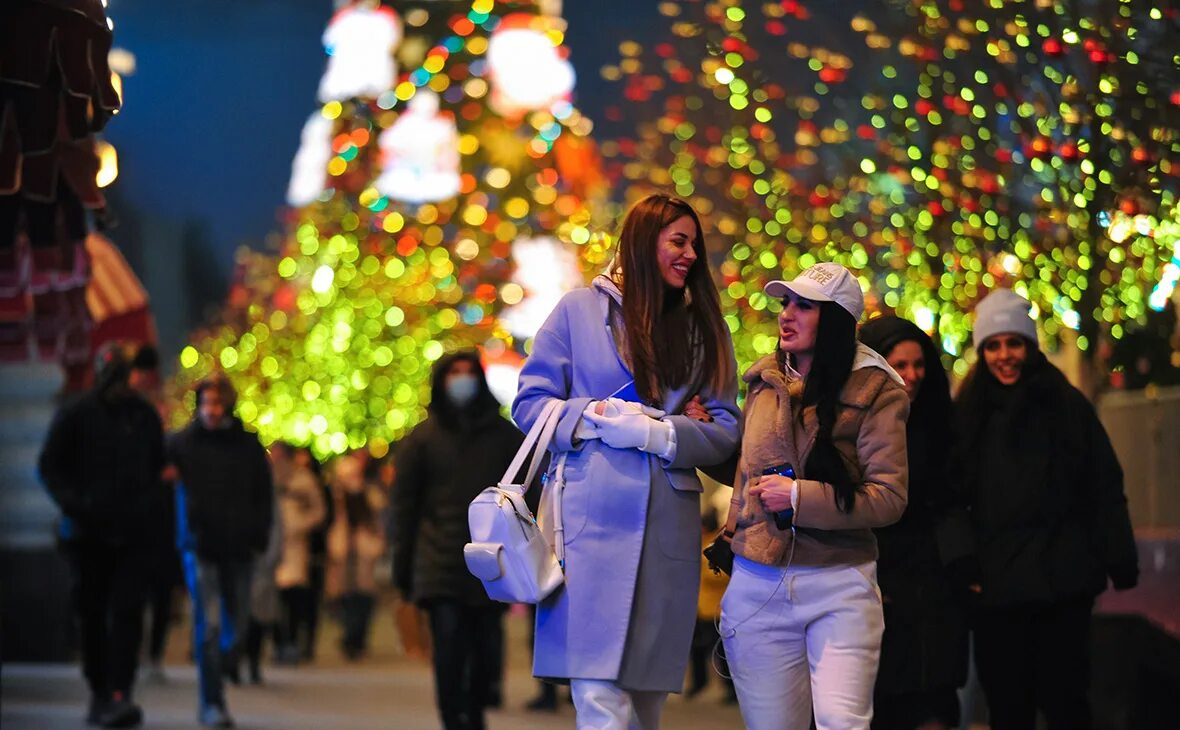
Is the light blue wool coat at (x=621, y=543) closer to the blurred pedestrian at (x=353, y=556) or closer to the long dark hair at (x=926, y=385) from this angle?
the long dark hair at (x=926, y=385)

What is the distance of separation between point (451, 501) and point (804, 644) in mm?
4288

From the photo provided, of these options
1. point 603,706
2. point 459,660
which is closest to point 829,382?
Answer: point 603,706

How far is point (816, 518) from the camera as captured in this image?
6.17 meters

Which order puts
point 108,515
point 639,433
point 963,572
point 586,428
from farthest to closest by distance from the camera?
point 108,515, point 963,572, point 586,428, point 639,433

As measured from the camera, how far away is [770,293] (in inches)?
250

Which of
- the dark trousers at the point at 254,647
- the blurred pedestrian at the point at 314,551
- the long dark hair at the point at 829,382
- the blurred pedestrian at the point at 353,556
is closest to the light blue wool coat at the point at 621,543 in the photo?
the long dark hair at the point at 829,382

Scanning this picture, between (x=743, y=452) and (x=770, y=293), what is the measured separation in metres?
0.52

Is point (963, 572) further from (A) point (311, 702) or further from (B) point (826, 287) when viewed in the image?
(A) point (311, 702)

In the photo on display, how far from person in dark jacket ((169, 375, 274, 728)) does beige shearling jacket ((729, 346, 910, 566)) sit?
20.9ft

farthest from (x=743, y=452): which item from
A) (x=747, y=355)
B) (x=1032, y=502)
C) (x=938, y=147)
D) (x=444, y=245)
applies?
(x=444, y=245)

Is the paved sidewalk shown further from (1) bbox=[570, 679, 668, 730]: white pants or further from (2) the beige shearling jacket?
(2) the beige shearling jacket

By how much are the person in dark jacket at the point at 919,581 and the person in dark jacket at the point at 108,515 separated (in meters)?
5.63

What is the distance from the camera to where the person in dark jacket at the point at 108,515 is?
11.8 metres

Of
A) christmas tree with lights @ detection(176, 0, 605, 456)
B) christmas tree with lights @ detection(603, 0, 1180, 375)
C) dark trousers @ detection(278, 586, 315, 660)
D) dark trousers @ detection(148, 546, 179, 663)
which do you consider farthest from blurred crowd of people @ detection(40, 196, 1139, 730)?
christmas tree with lights @ detection(176, 0, 605, 456)
